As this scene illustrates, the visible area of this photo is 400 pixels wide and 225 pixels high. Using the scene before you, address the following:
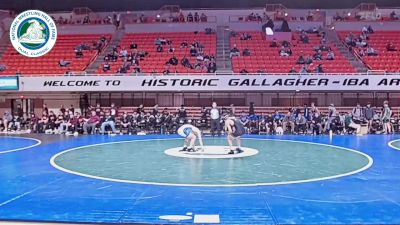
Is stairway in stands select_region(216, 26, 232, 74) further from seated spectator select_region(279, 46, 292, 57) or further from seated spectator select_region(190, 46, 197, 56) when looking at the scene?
seated spectator select_region(279, 46, 292, 57)

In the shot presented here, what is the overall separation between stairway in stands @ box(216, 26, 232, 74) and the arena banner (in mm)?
1307

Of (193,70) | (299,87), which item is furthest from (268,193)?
(193,70)

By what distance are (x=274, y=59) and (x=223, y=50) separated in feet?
13.7

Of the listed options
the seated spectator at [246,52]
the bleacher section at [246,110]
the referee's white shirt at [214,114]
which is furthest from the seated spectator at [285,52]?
the referee's white shirt at [214,114]

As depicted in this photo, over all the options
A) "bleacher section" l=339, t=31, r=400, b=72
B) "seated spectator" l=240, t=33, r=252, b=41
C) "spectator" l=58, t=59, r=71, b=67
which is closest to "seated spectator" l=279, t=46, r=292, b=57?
"seated spectator" l=240, t=33, r=252, b=41

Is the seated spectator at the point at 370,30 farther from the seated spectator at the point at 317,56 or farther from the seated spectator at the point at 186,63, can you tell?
the seated spectator at the point at 186,63

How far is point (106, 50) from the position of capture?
31203 mm

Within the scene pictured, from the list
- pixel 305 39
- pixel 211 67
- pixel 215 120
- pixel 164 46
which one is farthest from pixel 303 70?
pixel 164 46

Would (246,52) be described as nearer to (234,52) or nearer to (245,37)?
(234,52)

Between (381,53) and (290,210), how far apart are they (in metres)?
24.7

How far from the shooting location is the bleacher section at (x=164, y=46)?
88.6 feet

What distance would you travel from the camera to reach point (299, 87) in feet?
76.5

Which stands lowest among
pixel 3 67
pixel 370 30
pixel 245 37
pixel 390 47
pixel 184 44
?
pixel 3 67

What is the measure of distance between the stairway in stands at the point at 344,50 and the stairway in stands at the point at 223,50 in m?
7.53
